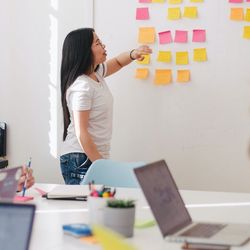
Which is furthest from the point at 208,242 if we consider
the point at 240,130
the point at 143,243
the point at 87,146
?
the point at 240,130

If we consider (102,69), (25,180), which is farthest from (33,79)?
(25,180)

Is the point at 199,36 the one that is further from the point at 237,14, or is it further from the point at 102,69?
the point at 102,69

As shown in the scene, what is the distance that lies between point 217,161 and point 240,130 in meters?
0.24

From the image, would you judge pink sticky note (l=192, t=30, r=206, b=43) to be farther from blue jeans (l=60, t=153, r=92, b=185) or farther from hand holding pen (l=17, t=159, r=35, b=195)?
hand holding pen (l=17, t=159, r=35, b=195)

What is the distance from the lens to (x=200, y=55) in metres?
3.41

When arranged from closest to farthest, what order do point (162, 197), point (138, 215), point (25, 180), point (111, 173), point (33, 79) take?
1. point (162, 197)
2. point (138, 215)
3. point (25, 180)
4. point (111, 173)
5. point (33, 79)

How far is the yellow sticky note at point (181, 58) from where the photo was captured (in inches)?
135

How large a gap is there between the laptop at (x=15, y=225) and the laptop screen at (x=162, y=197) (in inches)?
20.3

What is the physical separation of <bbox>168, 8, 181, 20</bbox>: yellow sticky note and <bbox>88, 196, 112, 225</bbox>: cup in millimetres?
2033

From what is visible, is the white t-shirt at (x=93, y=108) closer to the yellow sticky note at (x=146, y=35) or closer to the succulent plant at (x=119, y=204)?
the yellow sticky note at (x=146, y=35)

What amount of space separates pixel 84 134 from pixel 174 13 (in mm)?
999

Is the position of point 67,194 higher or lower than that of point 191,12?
lower

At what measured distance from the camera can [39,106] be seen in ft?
12.1

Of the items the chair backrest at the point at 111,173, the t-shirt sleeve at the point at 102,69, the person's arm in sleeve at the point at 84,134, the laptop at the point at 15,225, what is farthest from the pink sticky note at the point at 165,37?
the laptop at the point at 15,225
